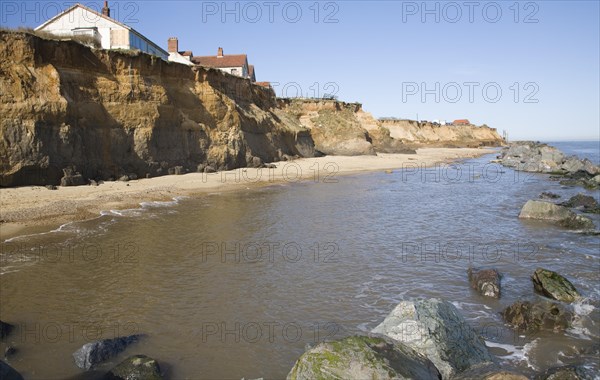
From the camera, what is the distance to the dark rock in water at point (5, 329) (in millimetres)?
6042

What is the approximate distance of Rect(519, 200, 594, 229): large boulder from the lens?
553 inches

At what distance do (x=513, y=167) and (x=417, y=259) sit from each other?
35.7m

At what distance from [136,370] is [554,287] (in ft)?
25.3

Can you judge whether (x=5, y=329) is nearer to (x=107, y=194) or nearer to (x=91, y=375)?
(x=91, y=375)

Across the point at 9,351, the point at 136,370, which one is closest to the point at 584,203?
the point at 136,370

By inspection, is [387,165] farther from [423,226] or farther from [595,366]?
[595,366]

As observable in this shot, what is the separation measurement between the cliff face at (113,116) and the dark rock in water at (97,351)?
13.4m

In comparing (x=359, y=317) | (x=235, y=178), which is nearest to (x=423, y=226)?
(x=359, y=317)

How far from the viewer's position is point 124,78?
2116 cm

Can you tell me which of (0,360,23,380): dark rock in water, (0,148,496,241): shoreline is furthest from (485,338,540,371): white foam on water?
(0,148,496,241): shoreline

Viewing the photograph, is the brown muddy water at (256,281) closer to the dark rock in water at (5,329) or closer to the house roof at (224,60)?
the dark rock in water at (5,329)

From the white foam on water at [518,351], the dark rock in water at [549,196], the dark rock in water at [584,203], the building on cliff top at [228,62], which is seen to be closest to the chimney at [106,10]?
the building on cliff top at [228,62]

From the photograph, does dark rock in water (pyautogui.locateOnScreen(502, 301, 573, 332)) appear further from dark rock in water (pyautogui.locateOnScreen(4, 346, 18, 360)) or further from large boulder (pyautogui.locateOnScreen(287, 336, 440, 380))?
dark rock in water (pyautogui.locateOnScreen(4, 346, 18, 360))

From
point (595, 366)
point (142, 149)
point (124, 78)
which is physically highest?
point (124, 78)
